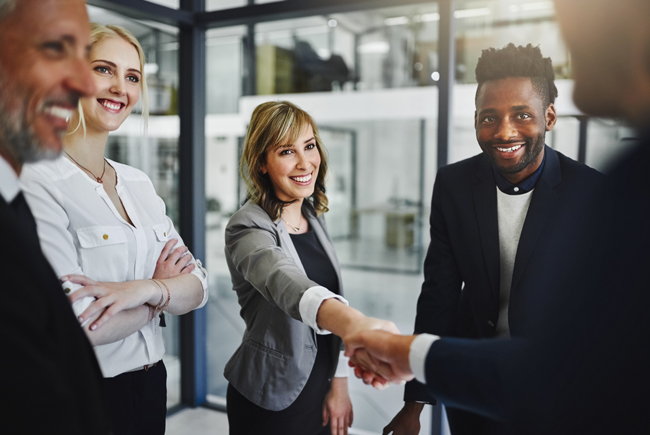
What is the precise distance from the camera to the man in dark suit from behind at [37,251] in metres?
0.66

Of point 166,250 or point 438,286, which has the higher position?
point 166,250

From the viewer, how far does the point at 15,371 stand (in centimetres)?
65

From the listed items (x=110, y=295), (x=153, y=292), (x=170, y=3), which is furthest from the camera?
(x=170, y=3)

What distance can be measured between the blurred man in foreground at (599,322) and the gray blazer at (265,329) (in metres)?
0.64

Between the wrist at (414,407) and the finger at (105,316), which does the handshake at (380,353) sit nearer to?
the wrist at (414,407)

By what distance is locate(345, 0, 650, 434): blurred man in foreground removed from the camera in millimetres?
854

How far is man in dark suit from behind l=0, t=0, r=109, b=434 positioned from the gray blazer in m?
0.75

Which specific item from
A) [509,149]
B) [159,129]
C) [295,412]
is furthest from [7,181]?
[159,129]

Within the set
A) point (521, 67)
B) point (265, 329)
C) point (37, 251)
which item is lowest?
point (265, 329)

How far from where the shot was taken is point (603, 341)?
0.89 m

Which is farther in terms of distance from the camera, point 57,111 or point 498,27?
point 498,27

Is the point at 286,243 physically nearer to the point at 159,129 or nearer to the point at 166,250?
the point at 166,250

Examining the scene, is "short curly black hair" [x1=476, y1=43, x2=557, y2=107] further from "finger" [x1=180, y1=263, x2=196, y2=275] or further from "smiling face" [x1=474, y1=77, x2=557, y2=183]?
"finger" [x1=180, y1=263, x2=196, y2=275]

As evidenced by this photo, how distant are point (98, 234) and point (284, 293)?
23.3 inches
